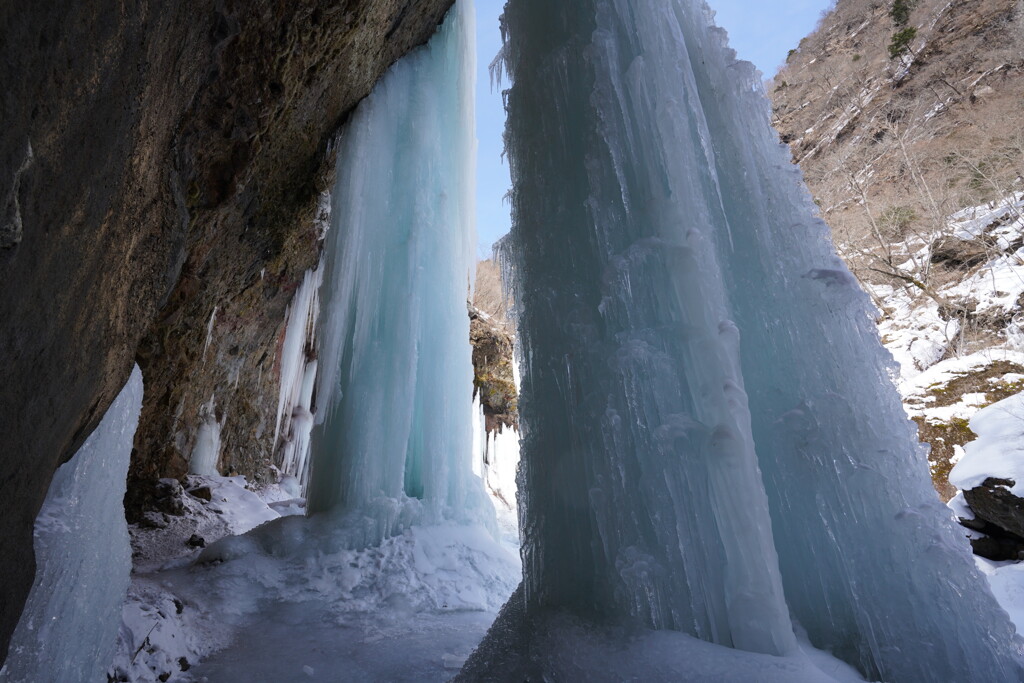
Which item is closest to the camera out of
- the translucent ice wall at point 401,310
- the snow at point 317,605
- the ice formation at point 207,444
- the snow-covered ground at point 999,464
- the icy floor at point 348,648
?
the icy floor at point 348,648

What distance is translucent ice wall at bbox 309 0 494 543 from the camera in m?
6.06

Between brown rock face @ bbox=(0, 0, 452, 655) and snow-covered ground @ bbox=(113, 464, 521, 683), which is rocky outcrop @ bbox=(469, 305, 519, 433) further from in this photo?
brown rock face @ bbox=(0, 0, 452, 655)

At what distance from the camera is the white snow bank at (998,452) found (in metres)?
5.02

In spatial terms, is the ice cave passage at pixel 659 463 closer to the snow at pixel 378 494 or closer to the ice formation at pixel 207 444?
the snow at pixel 378 494

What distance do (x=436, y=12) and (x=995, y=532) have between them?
8509 millimetres

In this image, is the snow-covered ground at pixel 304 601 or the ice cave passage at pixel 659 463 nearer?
the ice cave passage at pixel 659 463

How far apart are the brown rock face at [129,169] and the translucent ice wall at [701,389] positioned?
6.56 feet

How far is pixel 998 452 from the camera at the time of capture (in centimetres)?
523

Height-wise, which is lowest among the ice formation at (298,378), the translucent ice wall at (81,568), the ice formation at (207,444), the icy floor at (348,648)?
the icy floor at (348,648)

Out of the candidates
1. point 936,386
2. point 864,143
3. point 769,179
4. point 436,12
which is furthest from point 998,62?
point 769,179

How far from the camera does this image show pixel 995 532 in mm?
5148

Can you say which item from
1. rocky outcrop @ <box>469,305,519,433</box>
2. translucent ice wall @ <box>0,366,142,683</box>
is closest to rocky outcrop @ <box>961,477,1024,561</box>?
translucent ice wall @ <box>0,366,142,683</box>

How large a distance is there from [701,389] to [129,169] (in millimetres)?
2529

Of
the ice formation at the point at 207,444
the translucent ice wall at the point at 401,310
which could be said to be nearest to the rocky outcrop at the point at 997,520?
the translucent ice wall at the point at 401,310
